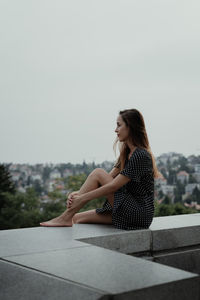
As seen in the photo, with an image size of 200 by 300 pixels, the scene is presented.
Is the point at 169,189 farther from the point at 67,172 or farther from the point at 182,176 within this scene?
the point at 67,172

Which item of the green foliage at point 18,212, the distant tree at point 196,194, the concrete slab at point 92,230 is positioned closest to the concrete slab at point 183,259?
the concrete slab at point 92,230

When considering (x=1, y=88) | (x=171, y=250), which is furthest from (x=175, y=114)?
(x=171, y=250)

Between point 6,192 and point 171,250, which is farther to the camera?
point 6,192

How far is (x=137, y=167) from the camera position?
180 inches

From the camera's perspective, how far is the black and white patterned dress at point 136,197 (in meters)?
4.51

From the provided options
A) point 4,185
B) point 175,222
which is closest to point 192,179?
point 4,185

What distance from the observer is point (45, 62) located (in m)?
68.4

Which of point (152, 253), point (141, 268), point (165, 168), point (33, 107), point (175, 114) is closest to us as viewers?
point (141, 268)

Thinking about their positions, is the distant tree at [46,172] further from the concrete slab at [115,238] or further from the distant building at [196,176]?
the concrete slab at [115,238]

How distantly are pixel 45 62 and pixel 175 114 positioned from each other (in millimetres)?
19747

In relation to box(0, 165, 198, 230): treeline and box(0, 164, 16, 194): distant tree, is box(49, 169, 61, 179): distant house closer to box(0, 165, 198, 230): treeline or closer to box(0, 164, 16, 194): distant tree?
box(0, 164, 16, 194): distant tree

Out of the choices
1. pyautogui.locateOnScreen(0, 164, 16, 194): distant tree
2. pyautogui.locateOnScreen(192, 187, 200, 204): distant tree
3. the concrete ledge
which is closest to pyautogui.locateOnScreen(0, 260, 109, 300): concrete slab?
the concrete ledge

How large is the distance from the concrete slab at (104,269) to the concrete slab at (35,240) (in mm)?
189

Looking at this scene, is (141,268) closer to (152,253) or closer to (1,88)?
(152,253)
